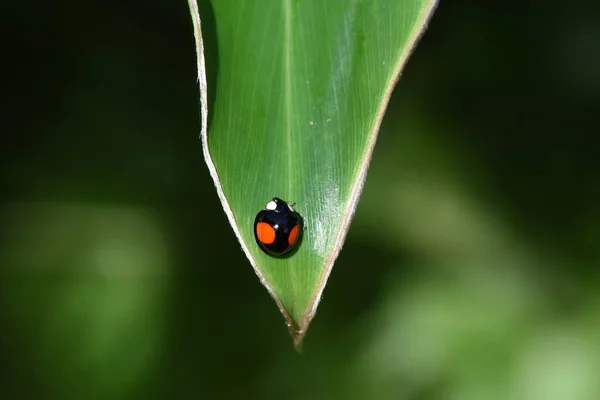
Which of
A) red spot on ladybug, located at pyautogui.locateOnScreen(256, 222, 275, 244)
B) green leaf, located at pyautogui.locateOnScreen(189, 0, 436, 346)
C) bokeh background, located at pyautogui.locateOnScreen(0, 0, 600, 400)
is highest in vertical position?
green leaf, located at pyautogui.locateOnScreen(189, 0, 436, 346)

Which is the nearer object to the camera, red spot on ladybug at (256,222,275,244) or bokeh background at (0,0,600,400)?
red spot on ladybug at (256,222,275,244)

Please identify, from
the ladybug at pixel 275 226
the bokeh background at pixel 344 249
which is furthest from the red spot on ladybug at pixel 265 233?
the bokeh background at pixel 344 249

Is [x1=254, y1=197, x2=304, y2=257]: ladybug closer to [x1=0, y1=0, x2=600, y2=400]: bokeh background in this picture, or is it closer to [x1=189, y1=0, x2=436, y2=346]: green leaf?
[x1=189, y1=0, x2=436, y2=346]: green leaf

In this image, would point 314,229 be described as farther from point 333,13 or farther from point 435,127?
point 435,127

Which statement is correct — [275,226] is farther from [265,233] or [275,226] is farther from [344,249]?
[344,249]

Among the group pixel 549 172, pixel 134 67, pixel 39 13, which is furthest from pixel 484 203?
pixel 39 13

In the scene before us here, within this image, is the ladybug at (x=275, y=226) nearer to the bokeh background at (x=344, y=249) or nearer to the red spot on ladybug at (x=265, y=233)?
the red spot on ladybug at (x=265, y=233)

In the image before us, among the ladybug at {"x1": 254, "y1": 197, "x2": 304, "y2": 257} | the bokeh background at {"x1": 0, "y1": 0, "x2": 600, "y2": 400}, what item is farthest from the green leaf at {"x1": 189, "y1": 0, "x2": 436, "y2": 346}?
the bokeh background at {"x1": 0, "y1": 0, "x2": 600, "y2": 400}
